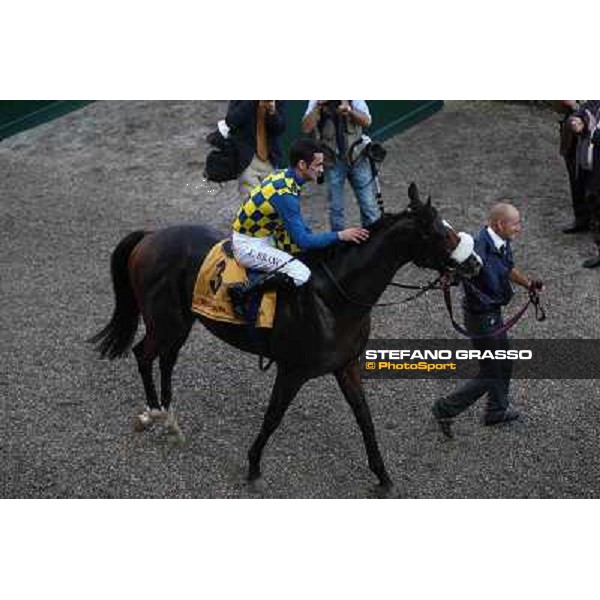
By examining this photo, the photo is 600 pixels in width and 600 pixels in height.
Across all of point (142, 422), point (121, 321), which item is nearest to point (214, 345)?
point (121, 321)

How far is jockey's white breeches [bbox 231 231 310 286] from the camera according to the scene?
6.22m

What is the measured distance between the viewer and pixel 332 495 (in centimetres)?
655

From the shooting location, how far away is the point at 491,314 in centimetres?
682

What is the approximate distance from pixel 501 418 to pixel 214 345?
255 centimetres

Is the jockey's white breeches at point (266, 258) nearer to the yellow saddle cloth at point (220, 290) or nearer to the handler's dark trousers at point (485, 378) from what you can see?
the yellow saddle cloth at point (220, 290)

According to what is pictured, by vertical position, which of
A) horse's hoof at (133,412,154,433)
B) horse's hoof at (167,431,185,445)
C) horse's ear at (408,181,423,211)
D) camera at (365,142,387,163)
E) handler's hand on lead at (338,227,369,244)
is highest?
horse's ear at (408,181,423,211)

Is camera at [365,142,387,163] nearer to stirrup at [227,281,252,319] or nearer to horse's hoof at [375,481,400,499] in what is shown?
stirrup at [227,281,252,319]

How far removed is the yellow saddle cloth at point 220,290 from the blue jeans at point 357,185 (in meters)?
2.69

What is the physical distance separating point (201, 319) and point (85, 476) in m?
1.34

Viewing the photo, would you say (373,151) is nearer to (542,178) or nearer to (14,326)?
(542,178)

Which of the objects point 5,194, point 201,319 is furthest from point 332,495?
point 5,194

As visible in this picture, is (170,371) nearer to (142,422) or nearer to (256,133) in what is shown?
(142,422)

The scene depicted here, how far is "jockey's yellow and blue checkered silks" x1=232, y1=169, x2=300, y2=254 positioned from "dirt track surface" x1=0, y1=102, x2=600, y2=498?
1.60 m

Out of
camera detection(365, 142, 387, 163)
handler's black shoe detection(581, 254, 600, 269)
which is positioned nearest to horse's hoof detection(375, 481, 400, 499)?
camera detection(365, 142, 387, 163)
